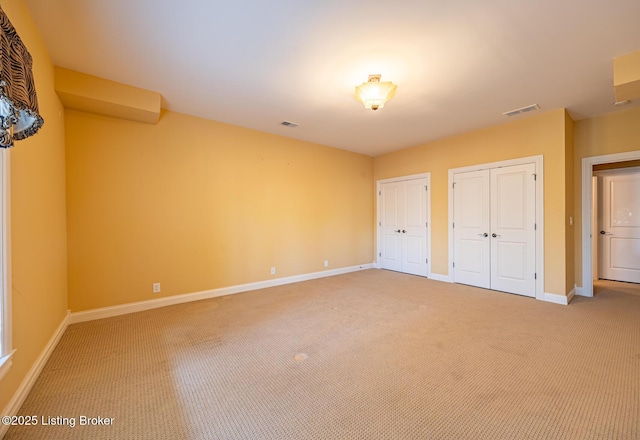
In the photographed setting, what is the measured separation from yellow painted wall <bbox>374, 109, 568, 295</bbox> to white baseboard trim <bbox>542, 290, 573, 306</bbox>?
56 mm

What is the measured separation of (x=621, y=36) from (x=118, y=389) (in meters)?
4.85

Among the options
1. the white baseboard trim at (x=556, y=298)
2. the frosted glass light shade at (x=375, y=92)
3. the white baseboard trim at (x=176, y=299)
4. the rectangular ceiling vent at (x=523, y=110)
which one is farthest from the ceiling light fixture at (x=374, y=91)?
the white baseboard trim at (x=556, y=298)

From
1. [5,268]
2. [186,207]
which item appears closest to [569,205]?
[186,207]

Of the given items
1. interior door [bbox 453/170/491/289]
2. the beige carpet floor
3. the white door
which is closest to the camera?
the beige carpet floor

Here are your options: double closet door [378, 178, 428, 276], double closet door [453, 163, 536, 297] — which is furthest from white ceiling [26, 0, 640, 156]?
double closet door [378, 178, 428, 276]

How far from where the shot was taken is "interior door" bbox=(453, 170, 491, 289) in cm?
446

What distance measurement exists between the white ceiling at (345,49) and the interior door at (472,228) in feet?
4.52

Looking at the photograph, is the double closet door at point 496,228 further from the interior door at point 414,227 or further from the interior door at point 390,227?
the interior door at point 390,227

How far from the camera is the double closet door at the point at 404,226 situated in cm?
542

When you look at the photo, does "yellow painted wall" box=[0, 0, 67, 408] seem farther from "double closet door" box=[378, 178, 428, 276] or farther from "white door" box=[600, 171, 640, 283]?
"white door" box=[600, 171, 640, 283]

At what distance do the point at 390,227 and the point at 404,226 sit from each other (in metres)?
0.39

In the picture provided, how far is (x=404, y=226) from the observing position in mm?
5766

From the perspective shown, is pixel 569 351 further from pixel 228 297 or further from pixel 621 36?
pixel 228 297

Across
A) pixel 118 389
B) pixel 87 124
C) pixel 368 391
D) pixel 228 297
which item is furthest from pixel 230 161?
pixel 368 391
